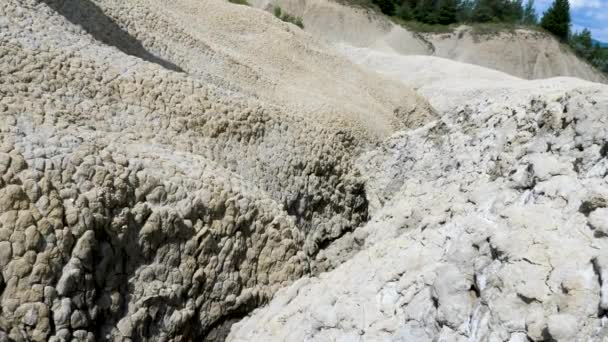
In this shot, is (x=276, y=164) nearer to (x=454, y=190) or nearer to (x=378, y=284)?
(x=454, y=190)

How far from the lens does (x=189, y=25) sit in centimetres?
959

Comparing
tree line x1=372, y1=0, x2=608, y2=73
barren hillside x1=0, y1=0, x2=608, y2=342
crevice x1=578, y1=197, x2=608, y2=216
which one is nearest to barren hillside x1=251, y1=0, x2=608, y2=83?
tree line x1=372, y1=0, x2=608, y2=73

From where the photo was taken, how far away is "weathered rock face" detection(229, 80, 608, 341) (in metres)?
2.95

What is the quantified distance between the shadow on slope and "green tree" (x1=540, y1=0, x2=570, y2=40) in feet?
145

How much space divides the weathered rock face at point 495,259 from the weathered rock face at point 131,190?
25.7 inches

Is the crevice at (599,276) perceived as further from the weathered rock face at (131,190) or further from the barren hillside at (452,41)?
the barren hillside at (452,41)

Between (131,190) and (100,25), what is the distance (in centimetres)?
335

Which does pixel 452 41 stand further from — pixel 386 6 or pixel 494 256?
pixel 494 256

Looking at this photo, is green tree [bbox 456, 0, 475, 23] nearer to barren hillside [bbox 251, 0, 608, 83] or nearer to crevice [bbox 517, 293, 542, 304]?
barren hillside [bbox 251, 0, 608, 83]

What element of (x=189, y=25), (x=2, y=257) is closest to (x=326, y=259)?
(x=2, y=257)

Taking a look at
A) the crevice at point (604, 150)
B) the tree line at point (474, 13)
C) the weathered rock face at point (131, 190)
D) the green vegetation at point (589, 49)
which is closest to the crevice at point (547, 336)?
the crevice at point (604, 150)

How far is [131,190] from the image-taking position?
14.7 ft

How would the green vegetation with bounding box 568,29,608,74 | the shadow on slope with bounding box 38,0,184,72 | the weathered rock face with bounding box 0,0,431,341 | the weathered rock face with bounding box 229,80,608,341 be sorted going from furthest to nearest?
1. the green vegetation with bounding box 568,29,608,74
2. the shadow on slope with bounding box 38,0,184,72
3. the weathered rock face with bounding box 0,0,431,341
4. the weathered rock face with bounding box 229,80,608,341

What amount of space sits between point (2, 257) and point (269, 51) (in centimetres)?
756
